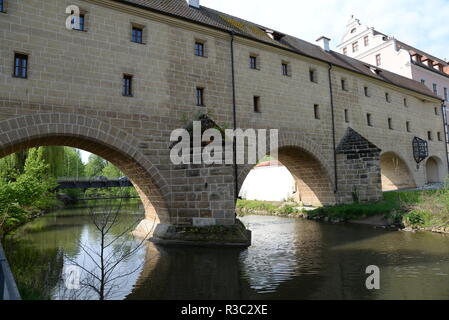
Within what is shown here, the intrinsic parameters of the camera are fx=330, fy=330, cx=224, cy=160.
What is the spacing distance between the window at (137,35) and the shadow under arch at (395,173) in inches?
729

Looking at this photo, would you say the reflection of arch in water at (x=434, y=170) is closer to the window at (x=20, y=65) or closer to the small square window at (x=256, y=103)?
the small square window at (x=256, y=103)

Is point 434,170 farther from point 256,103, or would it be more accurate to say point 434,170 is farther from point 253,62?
point 253,62

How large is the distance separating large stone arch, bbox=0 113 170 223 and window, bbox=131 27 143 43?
3.40 meters

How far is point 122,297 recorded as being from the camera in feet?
20.0

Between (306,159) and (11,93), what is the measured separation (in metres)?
13.3

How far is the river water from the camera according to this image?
6133 millimetres

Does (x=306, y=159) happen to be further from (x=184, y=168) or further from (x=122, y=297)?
(x=122, y=297)

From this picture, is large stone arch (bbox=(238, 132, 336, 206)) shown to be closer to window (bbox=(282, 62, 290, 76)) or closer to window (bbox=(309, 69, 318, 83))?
window (bbox=(282, 62, 290, 76))

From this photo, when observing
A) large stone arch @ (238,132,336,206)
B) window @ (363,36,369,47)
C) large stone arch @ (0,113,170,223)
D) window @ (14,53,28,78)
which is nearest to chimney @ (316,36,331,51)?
large stone arch @ (238,132,336,206)

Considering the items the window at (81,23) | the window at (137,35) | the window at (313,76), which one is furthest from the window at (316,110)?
the window at (81,23)

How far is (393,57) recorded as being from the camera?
29.1 m

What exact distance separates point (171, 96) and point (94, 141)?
10.9ft

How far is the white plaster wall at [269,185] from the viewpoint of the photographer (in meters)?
23.1

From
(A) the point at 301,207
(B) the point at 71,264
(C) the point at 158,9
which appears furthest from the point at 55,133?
(A) the point at 301,207
